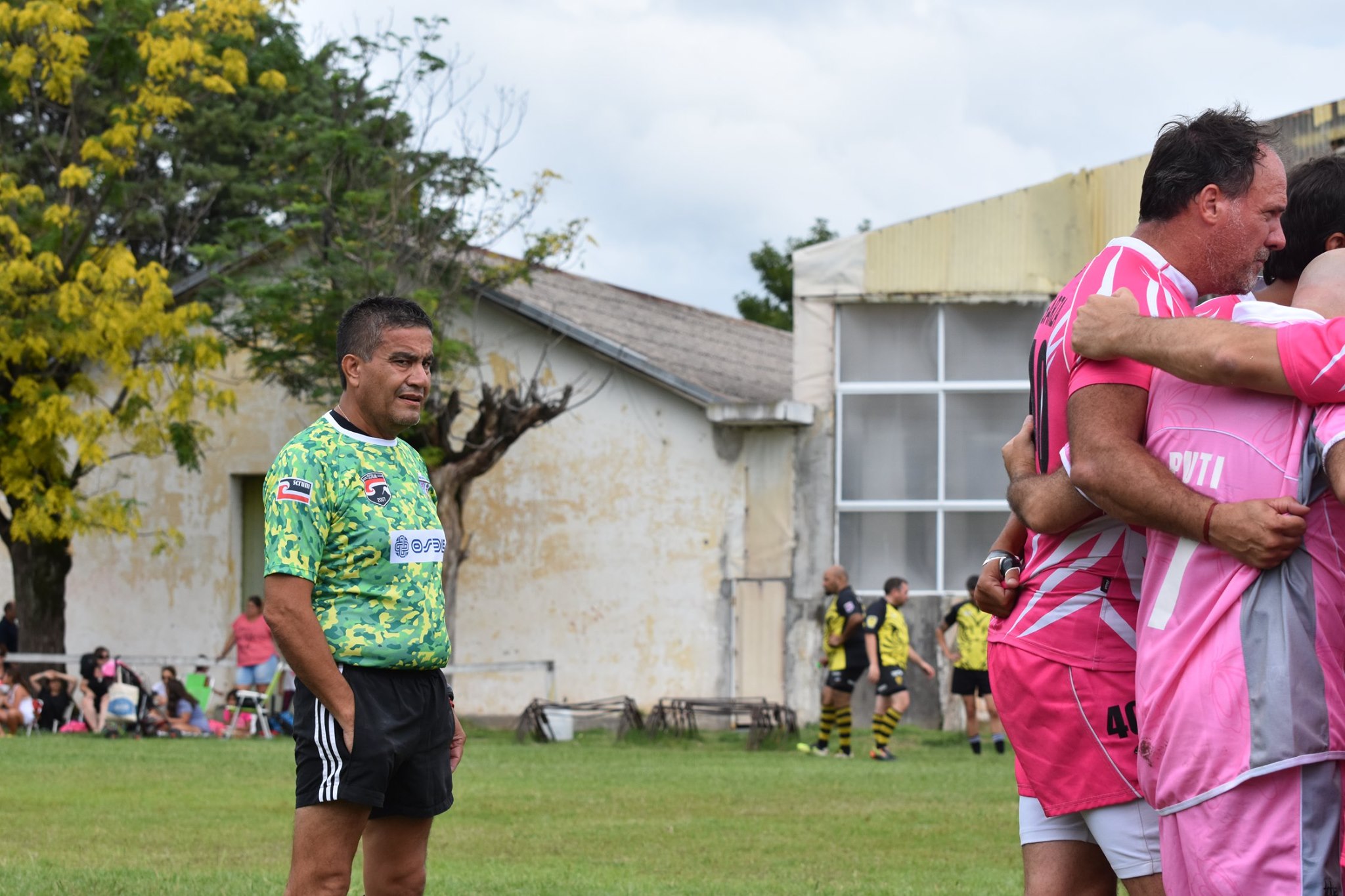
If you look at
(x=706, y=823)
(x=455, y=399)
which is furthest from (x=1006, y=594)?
(x=455, y=399)

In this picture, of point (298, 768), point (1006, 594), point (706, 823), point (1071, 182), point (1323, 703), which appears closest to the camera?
point (1323, 703)

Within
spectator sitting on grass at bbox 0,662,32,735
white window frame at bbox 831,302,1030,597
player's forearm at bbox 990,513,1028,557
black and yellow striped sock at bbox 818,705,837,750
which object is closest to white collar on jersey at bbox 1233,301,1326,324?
player's forearm at bbox 990,513,1028,557

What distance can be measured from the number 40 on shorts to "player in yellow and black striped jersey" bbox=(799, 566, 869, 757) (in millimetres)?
15033

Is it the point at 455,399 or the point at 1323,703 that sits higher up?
the point at 455,399

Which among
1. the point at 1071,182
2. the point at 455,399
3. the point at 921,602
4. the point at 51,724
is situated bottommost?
the point at 51,724

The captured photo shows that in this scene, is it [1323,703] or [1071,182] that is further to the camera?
[1071,182]

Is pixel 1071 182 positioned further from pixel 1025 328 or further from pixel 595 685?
pixel 595 685

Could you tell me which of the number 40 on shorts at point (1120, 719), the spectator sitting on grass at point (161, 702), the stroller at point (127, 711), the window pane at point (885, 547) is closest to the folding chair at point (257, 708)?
the spectator sitting on grass at point (161, 702)

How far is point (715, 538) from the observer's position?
23.9 m

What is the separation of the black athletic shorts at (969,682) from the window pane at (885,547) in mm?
3647

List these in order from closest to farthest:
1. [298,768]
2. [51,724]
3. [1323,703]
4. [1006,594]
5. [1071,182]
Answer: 1. [1323,703]
2. [1006,594]
3. [298,768]
4. [51,724]
5. [1071,182]

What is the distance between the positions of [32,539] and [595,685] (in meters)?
8.52

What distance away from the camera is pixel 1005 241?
23.3 m

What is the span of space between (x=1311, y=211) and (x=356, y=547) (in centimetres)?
269
